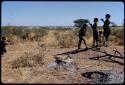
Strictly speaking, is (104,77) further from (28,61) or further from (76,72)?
(28,61)

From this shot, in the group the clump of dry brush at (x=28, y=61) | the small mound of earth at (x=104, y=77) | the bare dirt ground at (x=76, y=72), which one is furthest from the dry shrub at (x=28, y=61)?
the small mound of earth at (x=104, y=77)

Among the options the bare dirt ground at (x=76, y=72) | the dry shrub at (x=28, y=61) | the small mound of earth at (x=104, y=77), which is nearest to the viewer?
the bare dirt ground at (x=76, y=72)

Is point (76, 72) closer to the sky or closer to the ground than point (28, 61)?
closer to the ground

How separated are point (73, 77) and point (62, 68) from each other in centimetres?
107

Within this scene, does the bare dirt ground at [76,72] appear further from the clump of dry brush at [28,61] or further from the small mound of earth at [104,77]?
the clump of dry brush at [28,61]

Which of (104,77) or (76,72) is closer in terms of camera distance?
(104,77)

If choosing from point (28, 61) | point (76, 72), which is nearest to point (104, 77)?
point (76, 72)

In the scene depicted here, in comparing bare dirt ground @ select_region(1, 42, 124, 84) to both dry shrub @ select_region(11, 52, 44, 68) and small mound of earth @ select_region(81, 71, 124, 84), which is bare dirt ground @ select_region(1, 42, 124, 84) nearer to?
small mound of earth @ select_region(81, 71, 124, 84)

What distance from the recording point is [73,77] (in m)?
9.39

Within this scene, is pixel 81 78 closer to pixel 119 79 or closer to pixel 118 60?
pixel 119 79

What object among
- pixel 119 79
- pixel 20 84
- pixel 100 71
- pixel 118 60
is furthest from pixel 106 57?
pixel 20 84

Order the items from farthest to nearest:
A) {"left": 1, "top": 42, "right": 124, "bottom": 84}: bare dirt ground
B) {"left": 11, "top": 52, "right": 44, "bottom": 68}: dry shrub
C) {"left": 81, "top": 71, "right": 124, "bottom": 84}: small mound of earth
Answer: {"left": 11, "top": 52, "right": 44, "bottom": 68}: dry shrub
{"left": 81, "top": 71, "right": 124, "bottom": 84}: small mound of earth
{"left": 1, "top": 42, "right": 124, "bottom": 84}: bare dirt ground

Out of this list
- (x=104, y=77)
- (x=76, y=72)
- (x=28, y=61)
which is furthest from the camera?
(x=28, y=61)

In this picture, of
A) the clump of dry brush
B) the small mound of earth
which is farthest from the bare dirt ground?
the clump of dry brush
